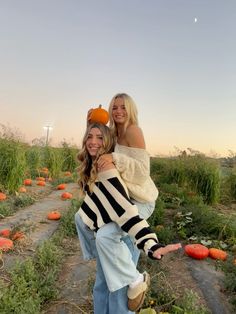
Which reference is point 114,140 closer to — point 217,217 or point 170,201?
point 217,217

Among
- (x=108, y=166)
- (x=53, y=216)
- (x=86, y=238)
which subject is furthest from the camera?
(x=53, y=216)

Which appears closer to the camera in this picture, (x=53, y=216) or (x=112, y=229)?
(x=112, y=229)

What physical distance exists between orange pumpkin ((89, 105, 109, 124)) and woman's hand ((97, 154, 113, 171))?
12.4 inches

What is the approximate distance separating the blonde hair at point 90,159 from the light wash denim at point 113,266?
292 mm

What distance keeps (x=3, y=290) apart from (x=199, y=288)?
187 cm

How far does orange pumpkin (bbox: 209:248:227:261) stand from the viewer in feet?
15.2

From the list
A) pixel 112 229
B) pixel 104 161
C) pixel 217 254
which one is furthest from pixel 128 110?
pixel 217 254

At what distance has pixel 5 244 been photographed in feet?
14.5

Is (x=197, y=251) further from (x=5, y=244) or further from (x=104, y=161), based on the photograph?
(x=104, y=161)

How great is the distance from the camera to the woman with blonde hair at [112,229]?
8.34ft

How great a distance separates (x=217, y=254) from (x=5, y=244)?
2497mm

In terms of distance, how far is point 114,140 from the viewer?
3016mm

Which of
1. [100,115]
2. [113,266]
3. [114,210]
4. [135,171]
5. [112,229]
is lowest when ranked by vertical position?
[113,266]

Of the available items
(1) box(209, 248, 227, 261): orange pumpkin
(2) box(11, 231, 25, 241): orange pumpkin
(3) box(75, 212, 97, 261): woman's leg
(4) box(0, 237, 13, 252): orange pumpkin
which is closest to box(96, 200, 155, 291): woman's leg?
(3) box(75, 212, 97, 261): woman's leg
